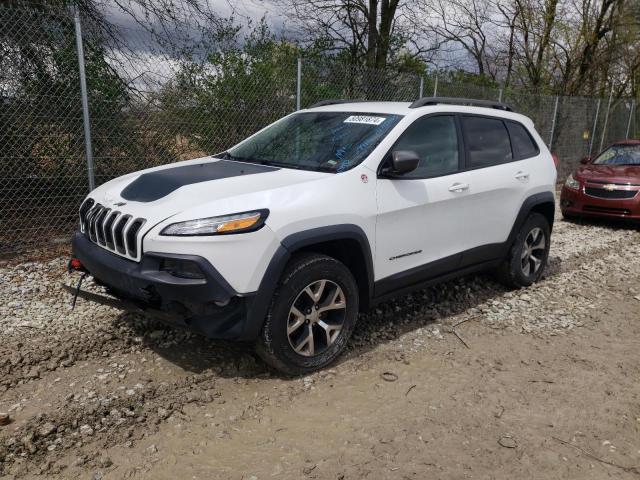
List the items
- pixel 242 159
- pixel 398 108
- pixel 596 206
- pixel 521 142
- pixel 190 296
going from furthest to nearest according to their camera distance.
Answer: pixel 596 206
pixel 521 142
pixel 242 159
pixel 398 108
pixel 190 296

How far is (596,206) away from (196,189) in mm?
7554

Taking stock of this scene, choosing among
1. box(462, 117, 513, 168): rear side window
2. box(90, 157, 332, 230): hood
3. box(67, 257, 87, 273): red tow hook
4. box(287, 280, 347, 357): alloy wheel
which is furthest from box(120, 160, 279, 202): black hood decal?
box(462, 117, 513, 168): rear side window

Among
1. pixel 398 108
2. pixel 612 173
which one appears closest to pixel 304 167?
pixel 398 108

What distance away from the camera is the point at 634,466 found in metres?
2.70

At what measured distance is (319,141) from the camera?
4.04 meters

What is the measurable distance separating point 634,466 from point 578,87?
59.9 feet

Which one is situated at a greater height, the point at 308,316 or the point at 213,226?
the point at 213,226

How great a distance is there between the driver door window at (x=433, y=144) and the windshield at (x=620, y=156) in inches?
258

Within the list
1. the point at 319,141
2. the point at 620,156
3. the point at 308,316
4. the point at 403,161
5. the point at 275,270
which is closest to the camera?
the point at 275,270

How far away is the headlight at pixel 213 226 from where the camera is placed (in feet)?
9.63

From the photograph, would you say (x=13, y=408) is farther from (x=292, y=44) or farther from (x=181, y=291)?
(x=292, y=44)

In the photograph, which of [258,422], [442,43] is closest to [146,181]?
[258,422]

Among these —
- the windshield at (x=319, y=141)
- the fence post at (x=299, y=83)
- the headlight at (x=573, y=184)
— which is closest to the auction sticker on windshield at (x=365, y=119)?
the windshield at (x=319, y=141)

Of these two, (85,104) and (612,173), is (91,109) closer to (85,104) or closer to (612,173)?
(85,104)
